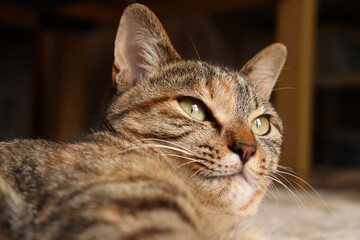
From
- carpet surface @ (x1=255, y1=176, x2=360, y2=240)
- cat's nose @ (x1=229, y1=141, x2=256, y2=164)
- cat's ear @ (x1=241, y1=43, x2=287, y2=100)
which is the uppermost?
cat's ear @ (x1=241, y1=43, x2=287, y2=100)

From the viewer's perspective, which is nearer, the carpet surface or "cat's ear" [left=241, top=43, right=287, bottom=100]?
the carpet surface

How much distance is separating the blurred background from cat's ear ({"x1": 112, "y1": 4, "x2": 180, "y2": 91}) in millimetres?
885

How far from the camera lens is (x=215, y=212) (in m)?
1.00

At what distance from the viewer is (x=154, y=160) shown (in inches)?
38.8

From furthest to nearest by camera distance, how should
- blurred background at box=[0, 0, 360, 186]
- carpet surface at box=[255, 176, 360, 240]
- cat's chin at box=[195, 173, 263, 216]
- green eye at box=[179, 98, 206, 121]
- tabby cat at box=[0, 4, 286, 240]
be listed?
1. blurred background at box=[0, 0, 360, 186]
2. carpet surface at box=[255, 176, 360, 240]
3. green eye at box=[179, 98, 206, 121]
4. cat's chin at box=[195, 173, 263, 216]
5. tabby cat at box=[0, 4, 286, 240]

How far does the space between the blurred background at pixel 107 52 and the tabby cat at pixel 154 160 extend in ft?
2.62

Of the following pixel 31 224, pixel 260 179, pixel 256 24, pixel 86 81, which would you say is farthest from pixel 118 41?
pixel 256 24

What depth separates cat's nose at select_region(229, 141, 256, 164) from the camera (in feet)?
3.48

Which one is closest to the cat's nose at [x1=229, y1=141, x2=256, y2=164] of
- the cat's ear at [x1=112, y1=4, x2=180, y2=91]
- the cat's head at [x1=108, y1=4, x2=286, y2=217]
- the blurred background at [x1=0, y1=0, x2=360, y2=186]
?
the cat's head at [x1=108, y1=4, x2=286, y2=217]

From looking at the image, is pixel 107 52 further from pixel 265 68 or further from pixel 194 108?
pixel 194 108

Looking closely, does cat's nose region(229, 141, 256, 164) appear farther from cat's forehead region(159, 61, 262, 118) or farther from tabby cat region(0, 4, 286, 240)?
cat's forehead region(159, 61, 262, 118)

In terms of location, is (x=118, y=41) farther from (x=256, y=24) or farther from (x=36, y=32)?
(x=256, y=24)

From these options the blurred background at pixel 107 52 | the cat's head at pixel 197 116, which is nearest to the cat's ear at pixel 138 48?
the cat's head at pixel 197 116

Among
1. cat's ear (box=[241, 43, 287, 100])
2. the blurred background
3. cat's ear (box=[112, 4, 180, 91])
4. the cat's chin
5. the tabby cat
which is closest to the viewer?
the tabby cat
